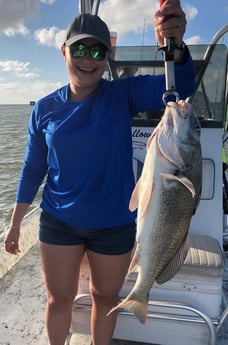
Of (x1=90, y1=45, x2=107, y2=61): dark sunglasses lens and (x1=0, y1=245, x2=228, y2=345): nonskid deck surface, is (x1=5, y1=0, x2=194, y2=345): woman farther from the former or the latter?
(x1=0, y1=245, x2=228, y2=345): nonskid deck surface

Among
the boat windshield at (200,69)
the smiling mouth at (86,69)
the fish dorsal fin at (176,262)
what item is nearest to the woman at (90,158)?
the smiling mouth at (86,69)

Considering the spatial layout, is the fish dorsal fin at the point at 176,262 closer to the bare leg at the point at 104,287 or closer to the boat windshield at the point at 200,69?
the bare leg at the point at 104,287

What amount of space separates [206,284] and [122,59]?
6.73ft

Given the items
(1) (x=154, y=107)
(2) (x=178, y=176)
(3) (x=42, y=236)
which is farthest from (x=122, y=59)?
(2) (x=178, y=176)

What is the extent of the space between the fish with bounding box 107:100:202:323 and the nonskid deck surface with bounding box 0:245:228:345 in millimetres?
1378

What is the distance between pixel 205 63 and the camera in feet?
10.9

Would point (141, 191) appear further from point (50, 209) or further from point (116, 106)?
point (50, 209)

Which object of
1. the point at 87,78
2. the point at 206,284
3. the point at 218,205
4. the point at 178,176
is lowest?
the point at 206,284

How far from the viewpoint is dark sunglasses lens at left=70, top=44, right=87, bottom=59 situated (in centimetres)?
182

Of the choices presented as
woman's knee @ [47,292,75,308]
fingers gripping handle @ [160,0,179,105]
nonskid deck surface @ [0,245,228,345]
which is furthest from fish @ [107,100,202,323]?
nonskid deck surface @ [0,245,228,345]

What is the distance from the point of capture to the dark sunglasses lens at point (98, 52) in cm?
183

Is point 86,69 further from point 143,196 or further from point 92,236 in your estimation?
point 92,236

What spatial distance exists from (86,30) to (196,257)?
1503 mm

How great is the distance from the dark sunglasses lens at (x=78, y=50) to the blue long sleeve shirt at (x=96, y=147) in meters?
0.20
